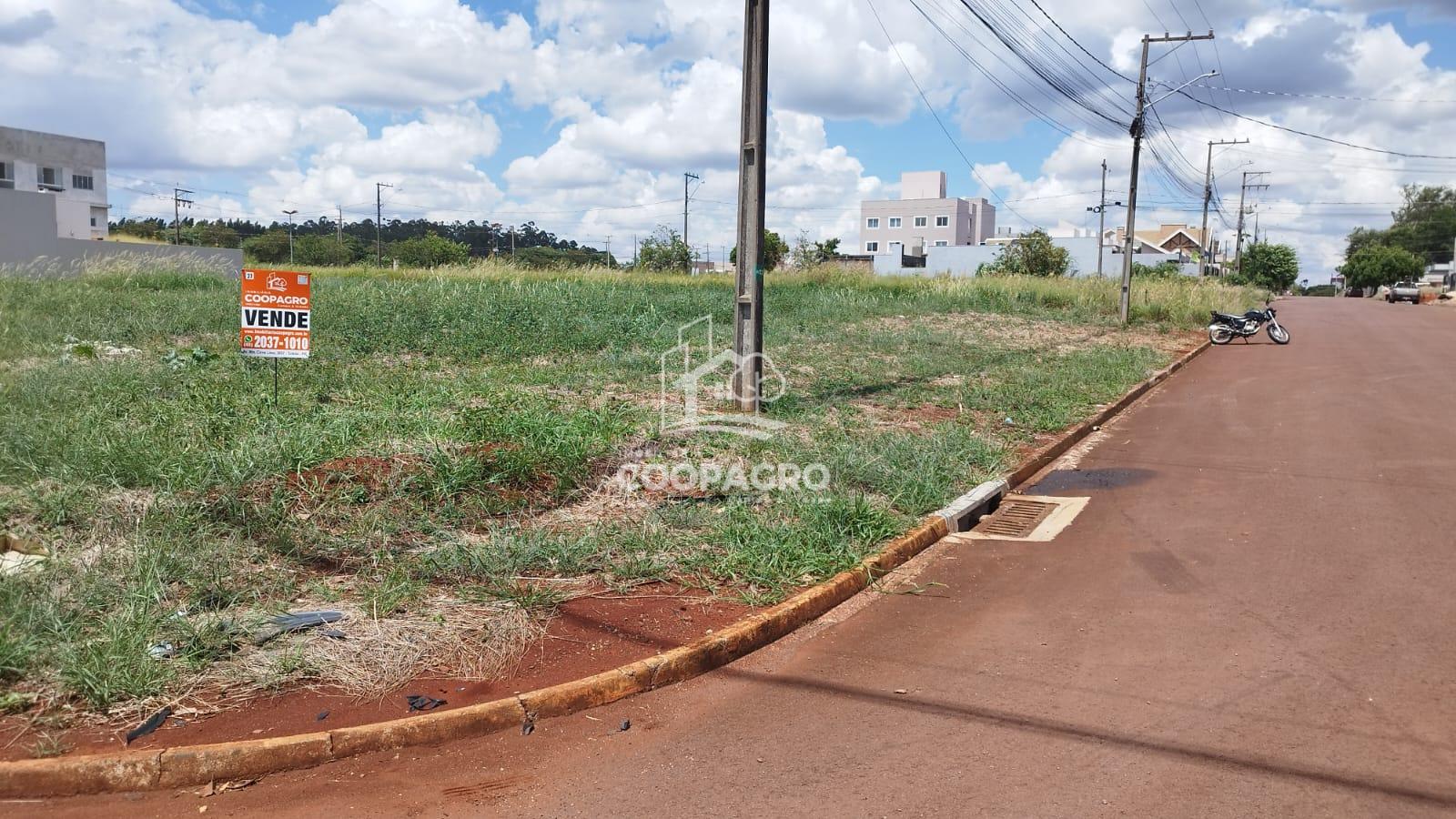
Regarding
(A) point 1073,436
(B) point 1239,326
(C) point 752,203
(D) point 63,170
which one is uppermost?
(D) point 63,170

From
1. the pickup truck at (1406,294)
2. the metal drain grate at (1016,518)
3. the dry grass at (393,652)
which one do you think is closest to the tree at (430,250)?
the metal drain grate at (1016,518)

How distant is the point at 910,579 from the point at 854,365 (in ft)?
28.4

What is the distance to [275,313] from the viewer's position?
815 cm

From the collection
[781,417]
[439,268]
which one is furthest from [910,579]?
[439,268]

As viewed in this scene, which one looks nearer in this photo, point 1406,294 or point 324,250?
point 324,250

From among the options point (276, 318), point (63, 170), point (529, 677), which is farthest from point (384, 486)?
point (63, 170)

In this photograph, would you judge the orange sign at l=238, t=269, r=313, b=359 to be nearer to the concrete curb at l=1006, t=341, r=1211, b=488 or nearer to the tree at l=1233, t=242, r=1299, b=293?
the concrete curb at l=1006, t=341, r=1211, b=488

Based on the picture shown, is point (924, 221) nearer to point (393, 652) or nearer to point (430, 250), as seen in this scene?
point (430, 250)

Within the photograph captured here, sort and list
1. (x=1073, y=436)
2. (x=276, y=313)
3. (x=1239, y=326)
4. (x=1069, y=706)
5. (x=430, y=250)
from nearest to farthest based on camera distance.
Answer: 1. (x=1069, y=706)
2. (x=276, y=313)
3. (x=1073, y=436)
4. (x=1239, y=326)
5. (x=430, y=250)

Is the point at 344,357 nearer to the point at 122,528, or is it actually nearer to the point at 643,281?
the point at 122,528

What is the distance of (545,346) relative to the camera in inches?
550

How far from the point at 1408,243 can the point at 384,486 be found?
134083 mm

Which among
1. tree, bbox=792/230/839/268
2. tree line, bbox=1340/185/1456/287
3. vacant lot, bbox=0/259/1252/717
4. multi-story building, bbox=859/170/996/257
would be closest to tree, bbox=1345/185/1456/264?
tree line, bbox=1340/185/1456/287

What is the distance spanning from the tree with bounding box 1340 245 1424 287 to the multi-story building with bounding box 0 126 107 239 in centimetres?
10614
